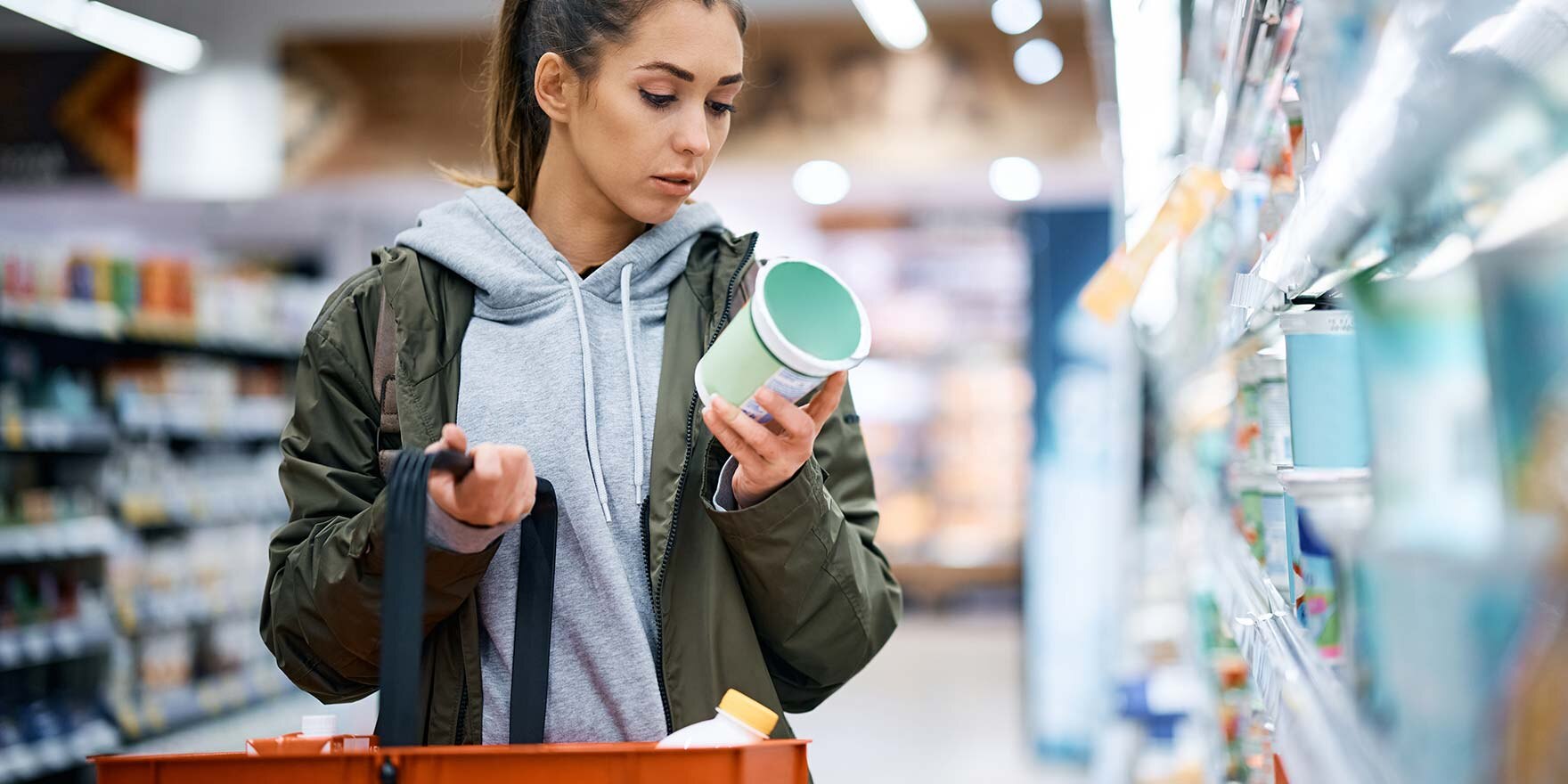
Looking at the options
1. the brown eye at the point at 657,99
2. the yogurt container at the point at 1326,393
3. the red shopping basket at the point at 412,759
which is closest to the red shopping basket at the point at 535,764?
the red shopping basket at the point at 412,759

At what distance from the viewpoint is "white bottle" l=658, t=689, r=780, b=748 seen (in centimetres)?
99

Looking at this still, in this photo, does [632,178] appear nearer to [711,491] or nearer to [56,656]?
[711,491]

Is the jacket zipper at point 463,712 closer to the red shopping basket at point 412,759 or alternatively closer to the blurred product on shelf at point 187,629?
the red shopping basket at point 412,759

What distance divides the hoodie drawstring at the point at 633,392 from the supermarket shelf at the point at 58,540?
3.72m

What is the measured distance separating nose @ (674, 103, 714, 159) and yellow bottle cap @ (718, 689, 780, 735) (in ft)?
1.85

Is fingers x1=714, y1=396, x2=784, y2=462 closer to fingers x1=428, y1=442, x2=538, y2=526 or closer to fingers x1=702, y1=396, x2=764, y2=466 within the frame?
fingers x1=702, y1=396, x2=764, y2=466

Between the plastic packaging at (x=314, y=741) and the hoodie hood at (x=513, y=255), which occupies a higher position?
the hoodie hood at (x=513, y=255)

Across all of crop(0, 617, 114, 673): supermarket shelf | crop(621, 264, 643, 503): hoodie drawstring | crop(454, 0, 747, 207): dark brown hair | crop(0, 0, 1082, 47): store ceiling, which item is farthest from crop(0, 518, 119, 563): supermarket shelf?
crop(621, 264, 643, 503): hoodie drawstring

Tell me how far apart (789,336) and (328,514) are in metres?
0.51

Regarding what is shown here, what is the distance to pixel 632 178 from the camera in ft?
4.28

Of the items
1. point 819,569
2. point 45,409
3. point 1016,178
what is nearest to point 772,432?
point 819,569

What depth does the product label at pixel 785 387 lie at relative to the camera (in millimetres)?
1047

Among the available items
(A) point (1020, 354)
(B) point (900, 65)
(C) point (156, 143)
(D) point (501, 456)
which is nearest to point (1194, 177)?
(D) point (501, 456)

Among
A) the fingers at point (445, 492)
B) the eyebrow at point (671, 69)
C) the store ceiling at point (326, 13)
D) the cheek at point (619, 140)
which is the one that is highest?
the store ceiling at point (326, 13)
